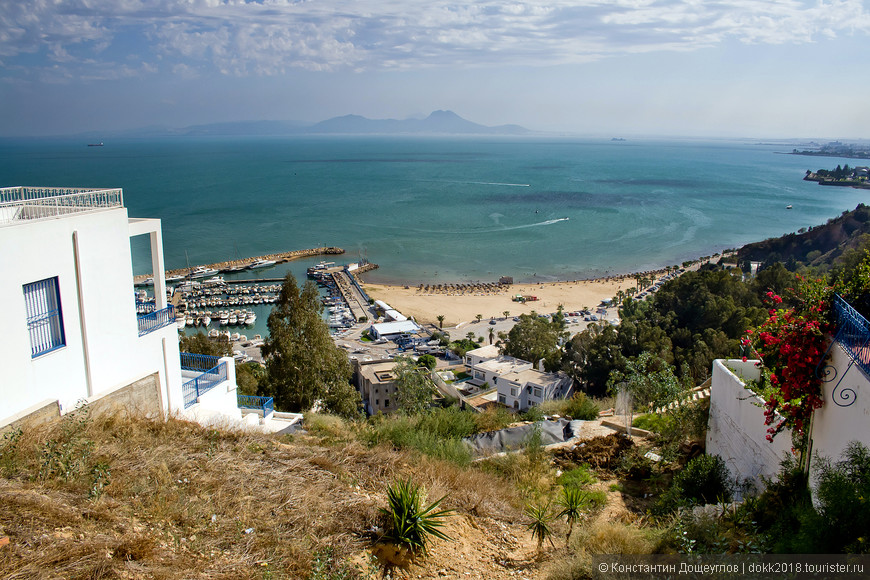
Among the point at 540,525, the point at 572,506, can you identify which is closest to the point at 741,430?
the point at 572,506

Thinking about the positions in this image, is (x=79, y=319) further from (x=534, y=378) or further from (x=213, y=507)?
(x=534, y=378)

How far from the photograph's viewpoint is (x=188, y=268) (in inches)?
2047

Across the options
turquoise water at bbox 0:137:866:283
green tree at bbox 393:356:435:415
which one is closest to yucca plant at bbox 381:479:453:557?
green tree at bbox 393:356:435:415

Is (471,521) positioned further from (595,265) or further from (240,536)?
(595,265)

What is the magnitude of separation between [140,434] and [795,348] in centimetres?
670

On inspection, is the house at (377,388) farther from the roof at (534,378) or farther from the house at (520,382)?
the roof at (534,378)

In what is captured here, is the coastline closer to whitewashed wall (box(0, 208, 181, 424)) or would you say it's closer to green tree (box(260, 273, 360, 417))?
green tree (box(260, 273, 360, 417))

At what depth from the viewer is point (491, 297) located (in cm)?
4353

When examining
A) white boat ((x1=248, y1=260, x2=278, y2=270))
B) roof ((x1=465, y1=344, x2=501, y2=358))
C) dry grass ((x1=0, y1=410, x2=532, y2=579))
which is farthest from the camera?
white boat ((x1=248, y1=260, x2=278, y2=270))

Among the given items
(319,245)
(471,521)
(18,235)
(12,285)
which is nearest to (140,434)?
(12,285)

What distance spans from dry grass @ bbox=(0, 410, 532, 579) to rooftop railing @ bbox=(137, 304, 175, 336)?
183cm

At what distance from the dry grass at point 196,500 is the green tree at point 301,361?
6937 mm

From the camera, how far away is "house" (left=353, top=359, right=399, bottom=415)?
75.6ft

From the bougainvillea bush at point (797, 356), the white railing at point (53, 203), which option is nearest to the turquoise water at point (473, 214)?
the white railing at point (53, 203)
